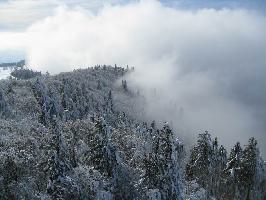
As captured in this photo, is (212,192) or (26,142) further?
(212,192)

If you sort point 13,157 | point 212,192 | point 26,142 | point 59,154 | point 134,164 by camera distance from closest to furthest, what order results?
point 59,154 → point 13,157 → point 134,164 → point 26,142 → point 212,192

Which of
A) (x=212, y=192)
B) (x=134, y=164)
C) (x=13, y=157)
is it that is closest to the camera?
(x=13, y=157)

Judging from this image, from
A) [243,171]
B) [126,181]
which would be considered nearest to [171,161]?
[126,181]

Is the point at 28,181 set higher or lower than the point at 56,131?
lower

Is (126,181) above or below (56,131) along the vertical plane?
below

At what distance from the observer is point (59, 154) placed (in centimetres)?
5125

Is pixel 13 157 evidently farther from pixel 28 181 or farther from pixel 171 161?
pixel 171 161

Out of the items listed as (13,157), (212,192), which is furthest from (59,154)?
(212,192)

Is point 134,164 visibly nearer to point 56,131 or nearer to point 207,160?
point 56,131

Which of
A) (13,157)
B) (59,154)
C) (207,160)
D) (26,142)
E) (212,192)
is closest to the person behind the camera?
(59,154)

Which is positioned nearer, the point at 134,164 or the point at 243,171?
the point at 134,164

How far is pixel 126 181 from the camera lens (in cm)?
5756

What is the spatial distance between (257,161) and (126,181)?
89.2ft

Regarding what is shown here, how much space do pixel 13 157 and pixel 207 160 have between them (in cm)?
3865
